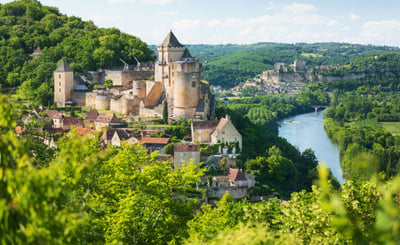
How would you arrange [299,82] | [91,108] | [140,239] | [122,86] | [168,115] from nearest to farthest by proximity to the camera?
1. [140,239]
2. [168,115]
3. [91,108]
4. [122,86]
5. [299,82]

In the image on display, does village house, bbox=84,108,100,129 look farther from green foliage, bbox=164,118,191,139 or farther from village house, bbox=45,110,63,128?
green foliage, bbox=164,118,191,139

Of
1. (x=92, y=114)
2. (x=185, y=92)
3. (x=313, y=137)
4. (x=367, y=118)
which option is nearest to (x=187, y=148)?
(x=185, y=92)

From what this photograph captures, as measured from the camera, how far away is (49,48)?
47.4m

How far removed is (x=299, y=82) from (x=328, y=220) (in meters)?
121

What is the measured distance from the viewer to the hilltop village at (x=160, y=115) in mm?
27891

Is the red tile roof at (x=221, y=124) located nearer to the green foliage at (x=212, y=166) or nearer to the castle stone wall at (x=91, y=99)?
the green foliage at (x=212, y=166)

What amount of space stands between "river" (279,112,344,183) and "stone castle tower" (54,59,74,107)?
916 inches

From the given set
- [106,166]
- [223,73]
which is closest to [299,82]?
[223,73]

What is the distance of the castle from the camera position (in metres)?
32.3

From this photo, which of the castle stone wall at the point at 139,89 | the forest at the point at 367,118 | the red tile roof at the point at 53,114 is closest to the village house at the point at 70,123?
the red tile roof at the point at 53,114

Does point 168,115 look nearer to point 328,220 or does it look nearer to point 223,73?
point 328,220

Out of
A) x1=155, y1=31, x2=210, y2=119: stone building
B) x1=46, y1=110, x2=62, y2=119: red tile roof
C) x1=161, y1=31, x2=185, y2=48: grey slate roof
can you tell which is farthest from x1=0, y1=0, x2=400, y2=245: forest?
x1=161, y1=31, x2=185, y2=48: grey slate roof

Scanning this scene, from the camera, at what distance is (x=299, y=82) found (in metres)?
129

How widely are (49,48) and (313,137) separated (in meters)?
33.5
